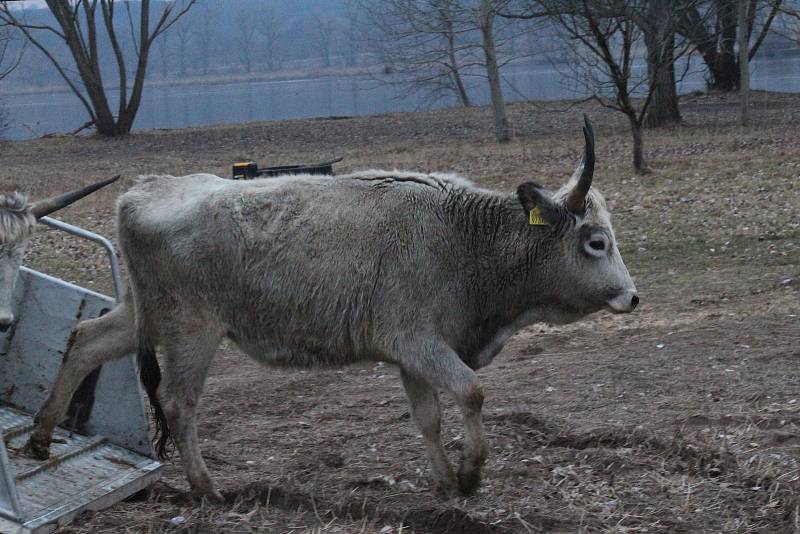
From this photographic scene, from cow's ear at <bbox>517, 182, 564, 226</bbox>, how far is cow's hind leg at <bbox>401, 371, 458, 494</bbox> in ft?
3.98

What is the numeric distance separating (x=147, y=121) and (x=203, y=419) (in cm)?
4656

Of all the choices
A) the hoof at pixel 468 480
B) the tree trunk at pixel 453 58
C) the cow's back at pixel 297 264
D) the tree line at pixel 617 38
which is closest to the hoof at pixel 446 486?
the hoof at pixel 468 480

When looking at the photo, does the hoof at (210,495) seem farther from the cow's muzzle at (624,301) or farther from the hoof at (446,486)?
the cow's muzzle at (624,301)

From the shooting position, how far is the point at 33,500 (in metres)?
6.13

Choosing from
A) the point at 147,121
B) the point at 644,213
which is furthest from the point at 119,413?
the point at 147,121

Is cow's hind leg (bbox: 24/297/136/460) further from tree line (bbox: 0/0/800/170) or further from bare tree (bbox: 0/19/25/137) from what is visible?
bare tree (bbox: 0/19/25/137)

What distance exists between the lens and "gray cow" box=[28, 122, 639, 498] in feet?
21.1

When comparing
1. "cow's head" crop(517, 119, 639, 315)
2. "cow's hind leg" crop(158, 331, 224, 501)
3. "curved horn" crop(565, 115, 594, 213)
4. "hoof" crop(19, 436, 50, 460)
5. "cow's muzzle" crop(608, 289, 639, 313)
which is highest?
"curved horn" crop(565, 115, 594, 213)

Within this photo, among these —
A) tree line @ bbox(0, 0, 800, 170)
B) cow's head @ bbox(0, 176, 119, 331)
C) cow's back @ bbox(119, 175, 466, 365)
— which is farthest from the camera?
tree line @ bbox(0, 0, 800, 170)

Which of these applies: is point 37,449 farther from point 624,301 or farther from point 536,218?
point 624,301

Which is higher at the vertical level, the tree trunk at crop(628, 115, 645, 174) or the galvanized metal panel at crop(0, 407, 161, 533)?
the tree trunk at crop(628, 115, 645, 174)

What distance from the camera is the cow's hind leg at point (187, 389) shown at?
6566mm

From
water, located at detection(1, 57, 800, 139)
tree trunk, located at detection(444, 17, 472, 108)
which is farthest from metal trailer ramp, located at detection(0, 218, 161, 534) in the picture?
water, located at detection(1, 57, 800, 139)

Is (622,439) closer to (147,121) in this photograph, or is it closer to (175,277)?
(175,277)
